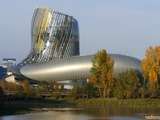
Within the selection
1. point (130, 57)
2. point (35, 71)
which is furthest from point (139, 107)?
point (35, 71)

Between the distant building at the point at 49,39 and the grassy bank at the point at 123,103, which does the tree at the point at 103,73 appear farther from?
the distant building at the point at 49,39

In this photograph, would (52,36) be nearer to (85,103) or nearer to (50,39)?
(50,39)

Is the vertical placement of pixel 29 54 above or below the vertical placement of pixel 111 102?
above

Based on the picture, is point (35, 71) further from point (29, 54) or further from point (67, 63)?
point (29, 54)

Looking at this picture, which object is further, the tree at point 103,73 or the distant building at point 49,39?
the distant building at point 49,39

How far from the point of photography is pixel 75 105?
77875 mm

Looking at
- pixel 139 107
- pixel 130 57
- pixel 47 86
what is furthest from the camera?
pixel 130 57

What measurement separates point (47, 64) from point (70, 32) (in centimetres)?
1827

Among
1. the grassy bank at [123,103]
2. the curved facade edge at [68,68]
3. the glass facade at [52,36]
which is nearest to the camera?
the grassy bank at [123,103]

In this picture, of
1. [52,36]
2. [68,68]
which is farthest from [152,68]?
[52,36]

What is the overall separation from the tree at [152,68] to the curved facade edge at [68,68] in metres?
32.9

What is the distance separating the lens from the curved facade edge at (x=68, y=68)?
123 metres

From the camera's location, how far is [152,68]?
85.9 m

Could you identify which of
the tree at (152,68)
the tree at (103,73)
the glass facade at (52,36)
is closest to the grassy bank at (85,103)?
the tree at (103,73)
